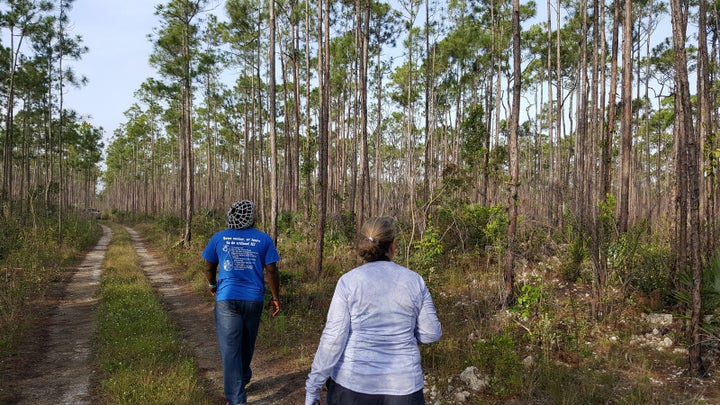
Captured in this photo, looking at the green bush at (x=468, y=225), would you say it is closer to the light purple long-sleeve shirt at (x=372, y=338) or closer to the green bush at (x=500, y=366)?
the green bush at (x=500, y=366)

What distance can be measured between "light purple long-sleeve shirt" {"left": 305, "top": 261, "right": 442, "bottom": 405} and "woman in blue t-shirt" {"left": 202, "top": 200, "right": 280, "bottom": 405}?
6.35ft

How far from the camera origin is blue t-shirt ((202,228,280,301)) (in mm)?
3748

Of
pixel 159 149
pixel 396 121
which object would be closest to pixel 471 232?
pixel 396 121

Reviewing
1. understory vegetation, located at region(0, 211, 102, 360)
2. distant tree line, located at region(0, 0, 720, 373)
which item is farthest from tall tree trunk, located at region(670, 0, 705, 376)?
understory vegetation, located at region(0, 211, 102, 360)

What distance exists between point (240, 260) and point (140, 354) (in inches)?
102

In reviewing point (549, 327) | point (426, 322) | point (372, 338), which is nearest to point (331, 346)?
point (372, 338)

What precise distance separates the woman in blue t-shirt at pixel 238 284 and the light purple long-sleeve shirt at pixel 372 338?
6.35ft

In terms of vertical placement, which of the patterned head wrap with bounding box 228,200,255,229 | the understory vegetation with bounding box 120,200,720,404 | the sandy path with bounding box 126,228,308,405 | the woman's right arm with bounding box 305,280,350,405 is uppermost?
the patterned head wrap with bounding box 228,200,255,229

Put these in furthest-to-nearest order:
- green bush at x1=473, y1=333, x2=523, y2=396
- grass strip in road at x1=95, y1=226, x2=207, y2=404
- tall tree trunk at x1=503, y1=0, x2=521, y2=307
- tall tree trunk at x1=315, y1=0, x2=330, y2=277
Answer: tall tree trunk at x1=315, y1=0, x2=330, y2=277 → tall tree trunk at x1=503, y1=0, x2=521, y2=307 → green bush at x1=473, y1=333, x2=523, y2=396 → grass strip in road at x1=95, y1=226, x2=207, y2=404

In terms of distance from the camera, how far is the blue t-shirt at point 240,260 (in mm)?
3748

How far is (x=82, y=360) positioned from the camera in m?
5.51

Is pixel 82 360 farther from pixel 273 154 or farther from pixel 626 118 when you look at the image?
pixel 626 118

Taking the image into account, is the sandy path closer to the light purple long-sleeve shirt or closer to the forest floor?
the forest floor

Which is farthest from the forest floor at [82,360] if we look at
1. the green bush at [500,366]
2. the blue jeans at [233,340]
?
the green bush at [500,366]
